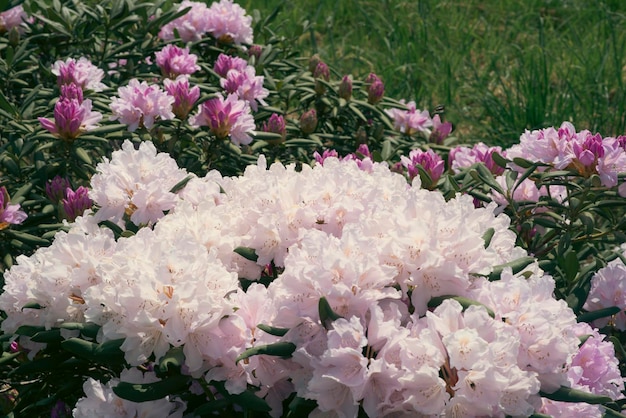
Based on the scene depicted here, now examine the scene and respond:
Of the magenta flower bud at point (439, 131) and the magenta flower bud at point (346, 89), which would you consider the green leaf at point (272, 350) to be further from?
the magenta flower bud at point (439, 131)

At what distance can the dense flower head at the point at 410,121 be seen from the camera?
3.06 m

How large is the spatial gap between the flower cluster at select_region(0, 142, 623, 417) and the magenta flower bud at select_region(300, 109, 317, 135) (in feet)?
3.51

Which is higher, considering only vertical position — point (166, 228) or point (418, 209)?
point (418, 209)

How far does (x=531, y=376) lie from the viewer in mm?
1333

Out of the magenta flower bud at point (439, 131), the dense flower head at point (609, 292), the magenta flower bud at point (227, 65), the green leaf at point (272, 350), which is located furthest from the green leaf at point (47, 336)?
the magenta flower bud at point (439, 131)

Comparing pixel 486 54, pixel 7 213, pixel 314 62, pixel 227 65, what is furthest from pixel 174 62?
pixel 486 54

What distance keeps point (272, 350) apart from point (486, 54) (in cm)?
372

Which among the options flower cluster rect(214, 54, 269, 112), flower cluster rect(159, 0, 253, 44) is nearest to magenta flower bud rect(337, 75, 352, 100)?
flower cluster rect(214, 54, 269, 112)

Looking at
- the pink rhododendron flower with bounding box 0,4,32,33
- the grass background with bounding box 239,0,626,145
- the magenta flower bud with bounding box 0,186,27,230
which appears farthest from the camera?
the grass background with bounding box 239,0,626,145

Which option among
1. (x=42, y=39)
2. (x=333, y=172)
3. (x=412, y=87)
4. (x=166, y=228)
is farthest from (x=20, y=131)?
(x=412, y=87)

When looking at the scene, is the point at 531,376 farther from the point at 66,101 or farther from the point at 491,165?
the point at 66,101

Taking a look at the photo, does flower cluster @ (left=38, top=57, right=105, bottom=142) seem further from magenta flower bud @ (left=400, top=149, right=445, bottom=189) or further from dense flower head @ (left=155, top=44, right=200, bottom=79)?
magenta flower bud @ (left=400, top=149, right=445, bottom=189)

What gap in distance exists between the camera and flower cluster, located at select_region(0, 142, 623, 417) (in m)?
1.32

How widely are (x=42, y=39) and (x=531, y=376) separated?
2240 millimetres
